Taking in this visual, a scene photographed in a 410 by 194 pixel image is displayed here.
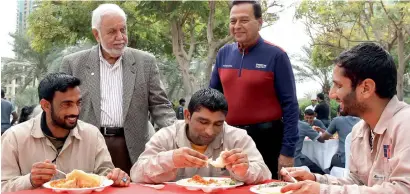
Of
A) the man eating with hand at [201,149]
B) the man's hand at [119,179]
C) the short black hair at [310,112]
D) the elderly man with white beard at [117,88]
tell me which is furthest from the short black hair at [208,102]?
the short black hair at [310,112]

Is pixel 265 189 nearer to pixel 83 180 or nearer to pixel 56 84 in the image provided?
pixel 83 180

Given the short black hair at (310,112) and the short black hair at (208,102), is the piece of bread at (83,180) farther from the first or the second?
the short black hair at (310,112)

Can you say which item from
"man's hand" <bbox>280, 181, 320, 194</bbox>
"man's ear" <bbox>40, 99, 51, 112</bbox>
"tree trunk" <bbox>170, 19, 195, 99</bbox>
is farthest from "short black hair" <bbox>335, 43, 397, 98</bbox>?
"tree trunk" <bbox>170, 19, 195, 99</bbox>

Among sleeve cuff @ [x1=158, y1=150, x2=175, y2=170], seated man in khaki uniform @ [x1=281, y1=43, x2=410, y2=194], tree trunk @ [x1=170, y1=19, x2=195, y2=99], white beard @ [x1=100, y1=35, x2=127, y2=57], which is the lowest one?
sleeve cuff @ [x1=158, y1=150, x2=175, y2=170]

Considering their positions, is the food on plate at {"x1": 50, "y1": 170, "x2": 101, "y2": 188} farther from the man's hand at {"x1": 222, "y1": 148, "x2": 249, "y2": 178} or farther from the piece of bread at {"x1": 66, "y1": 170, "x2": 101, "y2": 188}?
the man's hand at {"x1": 222, "y1": 148, "x2": 249, "y2": 178}

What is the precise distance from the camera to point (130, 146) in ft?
11.5

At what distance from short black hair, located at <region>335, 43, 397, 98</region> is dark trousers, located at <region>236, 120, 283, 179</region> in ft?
4.45

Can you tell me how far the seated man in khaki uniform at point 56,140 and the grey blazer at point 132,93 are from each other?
589mm

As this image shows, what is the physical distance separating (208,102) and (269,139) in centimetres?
93

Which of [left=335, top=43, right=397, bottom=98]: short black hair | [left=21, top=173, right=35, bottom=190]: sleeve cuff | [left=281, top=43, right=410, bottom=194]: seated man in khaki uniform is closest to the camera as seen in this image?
[left=281, top=43, right=410, bottom=194]: seated man in khaki uniform

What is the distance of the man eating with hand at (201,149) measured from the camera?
2518 mm

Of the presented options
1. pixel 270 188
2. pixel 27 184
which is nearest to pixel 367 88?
pixel 270 188

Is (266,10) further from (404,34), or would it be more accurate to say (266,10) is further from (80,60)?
(80,60)

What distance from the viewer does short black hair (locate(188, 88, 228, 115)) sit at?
2793 millimetres
